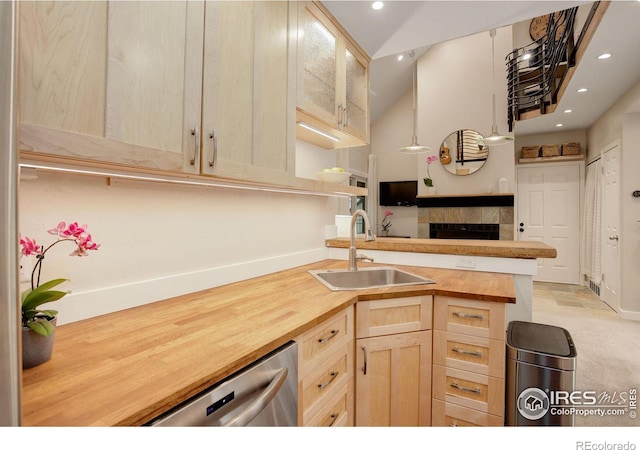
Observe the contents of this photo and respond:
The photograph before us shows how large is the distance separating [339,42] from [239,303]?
1.74 metres

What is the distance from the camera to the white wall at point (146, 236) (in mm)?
1056

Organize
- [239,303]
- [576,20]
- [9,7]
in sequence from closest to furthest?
[9,7] → [239,303] → [576,20]

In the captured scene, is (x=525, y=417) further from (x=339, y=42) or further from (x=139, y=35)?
(x=339, y=42)

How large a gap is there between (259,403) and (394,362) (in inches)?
34.7

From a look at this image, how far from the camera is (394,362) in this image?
153cm

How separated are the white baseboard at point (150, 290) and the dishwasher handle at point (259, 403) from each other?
709mm

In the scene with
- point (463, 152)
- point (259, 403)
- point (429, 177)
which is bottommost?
point (259, 403)

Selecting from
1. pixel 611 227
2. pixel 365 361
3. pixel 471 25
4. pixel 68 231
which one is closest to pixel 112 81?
pixel 68 231

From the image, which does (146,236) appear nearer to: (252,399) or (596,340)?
(252,399)

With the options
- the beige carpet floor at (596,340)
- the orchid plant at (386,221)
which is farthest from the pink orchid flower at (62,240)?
the orchid plant at (386,221)

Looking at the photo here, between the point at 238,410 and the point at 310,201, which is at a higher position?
the point at 310,201

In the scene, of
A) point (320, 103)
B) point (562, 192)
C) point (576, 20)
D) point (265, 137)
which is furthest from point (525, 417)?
point (562, 192)

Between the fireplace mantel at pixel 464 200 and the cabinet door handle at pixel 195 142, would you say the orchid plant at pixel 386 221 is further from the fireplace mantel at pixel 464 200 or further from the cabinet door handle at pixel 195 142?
the cabinet door handle at pixel 195 142

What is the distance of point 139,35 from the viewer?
0.94m
